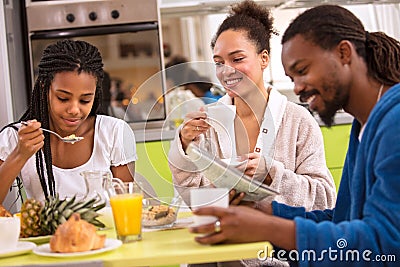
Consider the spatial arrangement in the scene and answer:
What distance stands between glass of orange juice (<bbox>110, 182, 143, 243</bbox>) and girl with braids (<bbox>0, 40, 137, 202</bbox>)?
1.87 feet

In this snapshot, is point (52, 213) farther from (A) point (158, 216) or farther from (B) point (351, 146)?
(B) point (351, 146)

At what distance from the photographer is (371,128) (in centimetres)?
145

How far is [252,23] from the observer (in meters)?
2.37

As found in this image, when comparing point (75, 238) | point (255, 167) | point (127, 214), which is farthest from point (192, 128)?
point (75, 238)

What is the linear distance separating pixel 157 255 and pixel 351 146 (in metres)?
0.62

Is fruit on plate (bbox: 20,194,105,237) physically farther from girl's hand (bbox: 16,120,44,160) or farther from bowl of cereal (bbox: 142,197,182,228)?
girl's hand (bbox: 16,120,44,160)

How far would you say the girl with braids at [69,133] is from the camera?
218 centimetres

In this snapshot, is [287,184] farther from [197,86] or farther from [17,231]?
[197,86]

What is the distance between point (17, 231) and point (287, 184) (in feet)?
2.76

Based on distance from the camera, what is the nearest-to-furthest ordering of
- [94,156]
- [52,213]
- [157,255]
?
[157,255] → [52,213] → [94,156]

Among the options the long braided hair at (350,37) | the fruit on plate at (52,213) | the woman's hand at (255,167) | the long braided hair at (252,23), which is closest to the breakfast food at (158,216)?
the fruit on plate at (52,213)

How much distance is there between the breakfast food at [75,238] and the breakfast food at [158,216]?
28 cm

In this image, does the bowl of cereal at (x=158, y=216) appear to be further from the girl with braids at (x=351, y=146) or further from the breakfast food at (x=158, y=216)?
the girl with braids at (x=351, y=146)

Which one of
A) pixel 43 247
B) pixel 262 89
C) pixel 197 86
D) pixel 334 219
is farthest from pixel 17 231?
pixel 197 86
